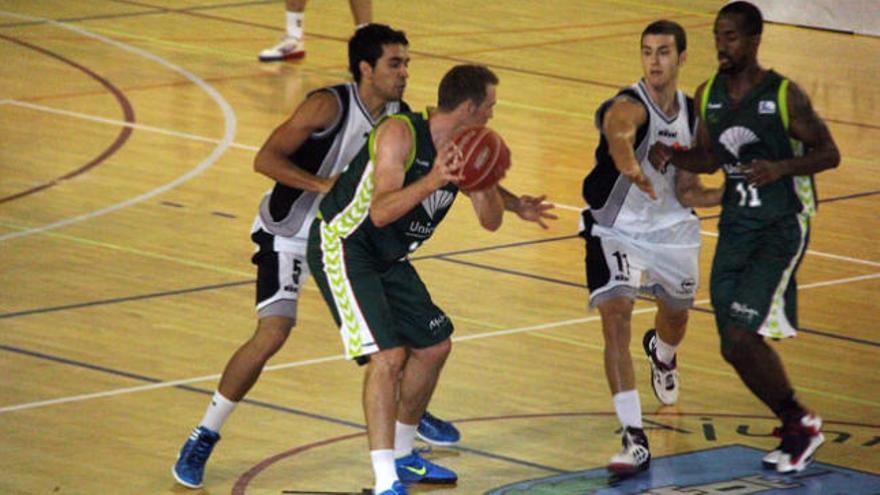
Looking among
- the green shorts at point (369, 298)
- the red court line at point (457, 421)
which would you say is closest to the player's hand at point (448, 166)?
the green shorts at point (369, 298)

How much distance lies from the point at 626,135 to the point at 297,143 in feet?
4.74

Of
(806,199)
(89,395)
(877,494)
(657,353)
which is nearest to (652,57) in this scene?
(806,199)

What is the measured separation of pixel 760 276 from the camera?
28.7 ft

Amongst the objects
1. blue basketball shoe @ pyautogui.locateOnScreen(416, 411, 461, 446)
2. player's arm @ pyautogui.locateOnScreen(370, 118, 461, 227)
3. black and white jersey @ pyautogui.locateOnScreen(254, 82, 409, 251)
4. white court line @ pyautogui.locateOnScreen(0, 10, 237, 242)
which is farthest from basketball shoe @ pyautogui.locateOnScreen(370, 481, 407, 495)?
white court line @ pyautogui.locateOnScreen(0, 10, 237, 242)

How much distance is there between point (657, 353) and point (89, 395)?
2725 mm

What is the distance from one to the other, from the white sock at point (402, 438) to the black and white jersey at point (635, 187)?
4.72 feet

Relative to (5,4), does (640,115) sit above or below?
above

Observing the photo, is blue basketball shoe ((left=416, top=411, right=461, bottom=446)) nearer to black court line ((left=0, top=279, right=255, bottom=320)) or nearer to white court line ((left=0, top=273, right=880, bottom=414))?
white court line ((left=0, top=273, right=880, bottom=414))

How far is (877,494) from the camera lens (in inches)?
334

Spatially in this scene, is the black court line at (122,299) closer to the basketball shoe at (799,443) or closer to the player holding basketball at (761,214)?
the player holding basketball at (761,214)

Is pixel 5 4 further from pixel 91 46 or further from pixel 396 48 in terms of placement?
pixel 396 48

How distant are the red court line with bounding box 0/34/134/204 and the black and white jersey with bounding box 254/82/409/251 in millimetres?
5342

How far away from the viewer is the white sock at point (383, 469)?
7941 mm

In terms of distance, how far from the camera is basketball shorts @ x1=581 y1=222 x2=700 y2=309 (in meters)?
9.15
